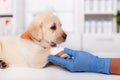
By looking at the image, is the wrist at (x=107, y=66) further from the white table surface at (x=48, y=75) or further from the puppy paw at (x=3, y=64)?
the puppy paw at (x=3, y=64)

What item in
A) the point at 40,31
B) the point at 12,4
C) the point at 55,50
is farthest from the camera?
the point at 12,4

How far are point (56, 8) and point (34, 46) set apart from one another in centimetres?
225

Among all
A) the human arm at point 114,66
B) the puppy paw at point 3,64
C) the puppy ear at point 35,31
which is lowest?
the puppy paw at point 3,64

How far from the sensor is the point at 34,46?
111 centimetres

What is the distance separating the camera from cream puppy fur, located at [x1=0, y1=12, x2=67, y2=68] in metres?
1.06


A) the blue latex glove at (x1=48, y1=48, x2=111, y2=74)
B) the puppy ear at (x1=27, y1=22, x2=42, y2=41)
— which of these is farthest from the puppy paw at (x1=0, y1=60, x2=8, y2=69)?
the blue latex glove at (x1=48, y1=48, x2=111, y2=74)

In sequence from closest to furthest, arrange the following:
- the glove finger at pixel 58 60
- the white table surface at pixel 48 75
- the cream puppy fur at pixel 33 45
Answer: the white table surface at pixel 48 75 < the glove finger at pixel 58 60 < the cream puppy fur at pixel 33 45

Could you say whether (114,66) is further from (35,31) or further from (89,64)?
(35,31)

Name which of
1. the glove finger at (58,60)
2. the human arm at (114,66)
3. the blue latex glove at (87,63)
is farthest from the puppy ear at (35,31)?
the human arm at (114,66)

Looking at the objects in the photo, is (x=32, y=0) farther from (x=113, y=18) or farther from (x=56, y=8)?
(x=113, y=18)

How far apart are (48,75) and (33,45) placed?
0.26 meters

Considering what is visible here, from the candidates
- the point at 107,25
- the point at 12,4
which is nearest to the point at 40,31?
the point at 12,4

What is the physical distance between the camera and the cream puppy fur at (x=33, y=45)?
1.06m

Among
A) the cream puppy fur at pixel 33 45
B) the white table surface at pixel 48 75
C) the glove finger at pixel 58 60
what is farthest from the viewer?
the cream puppy fur at pixel 33 45
